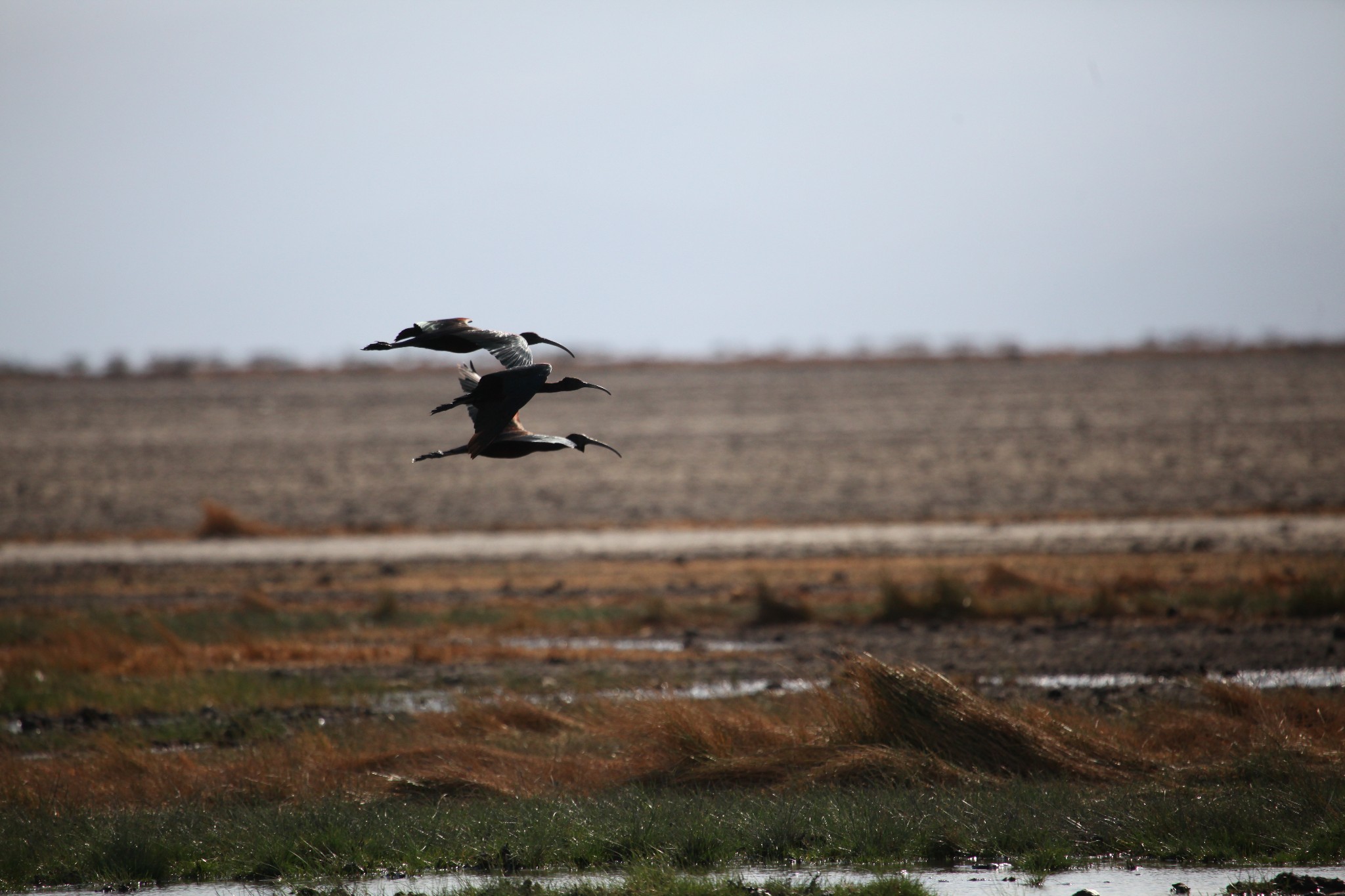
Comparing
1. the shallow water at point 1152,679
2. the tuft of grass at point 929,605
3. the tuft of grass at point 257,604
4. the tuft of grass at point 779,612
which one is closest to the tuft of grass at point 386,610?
the tuft of grass at point 257,604

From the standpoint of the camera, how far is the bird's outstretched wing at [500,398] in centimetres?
698

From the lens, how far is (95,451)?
4928 centimetres

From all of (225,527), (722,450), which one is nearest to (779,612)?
(225,527)

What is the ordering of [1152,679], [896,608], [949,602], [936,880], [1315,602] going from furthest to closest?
[949,602], [896,608], [1315,602], [1152,679], [936,880]

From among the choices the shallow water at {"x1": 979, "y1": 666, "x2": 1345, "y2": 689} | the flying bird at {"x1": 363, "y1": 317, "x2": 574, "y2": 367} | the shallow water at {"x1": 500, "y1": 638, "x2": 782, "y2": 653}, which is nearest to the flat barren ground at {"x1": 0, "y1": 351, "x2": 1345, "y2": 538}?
the shallow water at {"x1": 500, "y1": 638, "x2": 782, "y2": 653}

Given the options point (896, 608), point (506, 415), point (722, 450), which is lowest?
point (896, 608)

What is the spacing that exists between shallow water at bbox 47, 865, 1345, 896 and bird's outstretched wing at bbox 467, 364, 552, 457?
11.1 feet

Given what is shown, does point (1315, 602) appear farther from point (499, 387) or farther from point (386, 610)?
point (499, 387)

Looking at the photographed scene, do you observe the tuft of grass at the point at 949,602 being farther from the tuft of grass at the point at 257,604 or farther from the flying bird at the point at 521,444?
the flying bird at the point at 521,444

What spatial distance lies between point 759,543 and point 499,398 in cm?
2739

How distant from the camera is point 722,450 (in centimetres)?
4738

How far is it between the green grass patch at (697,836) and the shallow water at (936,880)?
0.40 feet

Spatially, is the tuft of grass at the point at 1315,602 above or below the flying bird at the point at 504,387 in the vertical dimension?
below

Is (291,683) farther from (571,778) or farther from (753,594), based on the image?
(753,594)
